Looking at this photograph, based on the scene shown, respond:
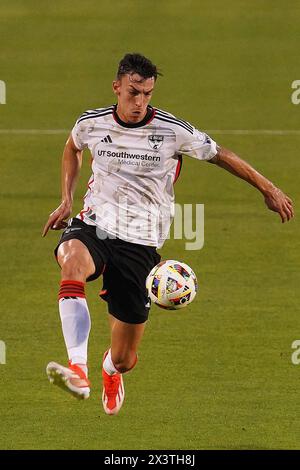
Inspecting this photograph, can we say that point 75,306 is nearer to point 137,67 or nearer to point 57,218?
point 57,218

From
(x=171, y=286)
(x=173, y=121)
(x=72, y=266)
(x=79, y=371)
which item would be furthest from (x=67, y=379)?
(x=173, y=121)

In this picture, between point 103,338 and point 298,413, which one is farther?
point 103,338

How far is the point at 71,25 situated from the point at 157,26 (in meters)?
2.08

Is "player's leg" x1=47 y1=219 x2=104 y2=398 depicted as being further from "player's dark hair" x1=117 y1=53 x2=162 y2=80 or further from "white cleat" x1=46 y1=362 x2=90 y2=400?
"player's dark hair" x1=117 y1=53 x2=162 y2=80

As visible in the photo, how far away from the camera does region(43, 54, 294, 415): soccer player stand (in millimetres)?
11148

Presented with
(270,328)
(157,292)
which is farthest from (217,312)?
(157,292)


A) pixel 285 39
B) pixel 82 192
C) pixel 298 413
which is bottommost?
pixel 298 413

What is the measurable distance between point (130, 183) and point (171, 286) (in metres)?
0.99

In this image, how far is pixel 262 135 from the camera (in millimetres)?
25906

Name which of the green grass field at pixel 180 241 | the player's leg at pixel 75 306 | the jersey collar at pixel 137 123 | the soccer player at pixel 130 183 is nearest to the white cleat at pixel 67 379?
the player's leg at pixel 75 306

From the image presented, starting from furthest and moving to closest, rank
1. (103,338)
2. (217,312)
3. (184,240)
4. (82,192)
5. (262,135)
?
(262,135)
(82,192)
(184,240)
(217,312)
(103,338)

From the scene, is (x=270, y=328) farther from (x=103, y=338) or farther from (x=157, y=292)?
(x=157, y=292)

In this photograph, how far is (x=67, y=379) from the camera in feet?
32.6

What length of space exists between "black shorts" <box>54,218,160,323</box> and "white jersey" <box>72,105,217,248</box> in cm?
10
